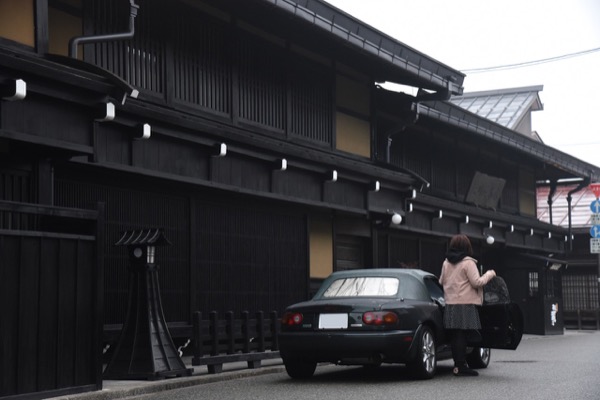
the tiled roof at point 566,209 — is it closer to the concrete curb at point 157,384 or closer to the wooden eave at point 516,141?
the wooden eave at point 516,141

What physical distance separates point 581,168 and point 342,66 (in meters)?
17.1

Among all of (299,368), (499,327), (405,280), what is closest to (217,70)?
(405,280)

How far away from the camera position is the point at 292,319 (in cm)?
1232

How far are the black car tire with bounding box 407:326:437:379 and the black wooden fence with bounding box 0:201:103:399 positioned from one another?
3.81 meters

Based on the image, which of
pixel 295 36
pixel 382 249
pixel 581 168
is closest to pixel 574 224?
pixel 581 168

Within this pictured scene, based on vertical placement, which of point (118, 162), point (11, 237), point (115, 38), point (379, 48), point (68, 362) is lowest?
point (68, 362)

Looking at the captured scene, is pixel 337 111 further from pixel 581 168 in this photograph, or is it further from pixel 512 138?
pixel 581 168

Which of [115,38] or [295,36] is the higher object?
[295,36]

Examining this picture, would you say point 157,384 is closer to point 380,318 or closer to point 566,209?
point 380,318

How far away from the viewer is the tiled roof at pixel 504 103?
41938mm

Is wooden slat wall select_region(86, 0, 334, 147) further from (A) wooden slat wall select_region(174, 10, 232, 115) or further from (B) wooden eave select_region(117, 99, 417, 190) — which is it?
(B) wooden eave select_region(117, 99, 417, 190)

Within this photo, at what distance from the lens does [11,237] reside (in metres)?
9.45

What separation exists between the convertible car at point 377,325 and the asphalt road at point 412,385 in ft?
1.02

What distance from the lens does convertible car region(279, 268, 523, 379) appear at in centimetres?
1179
